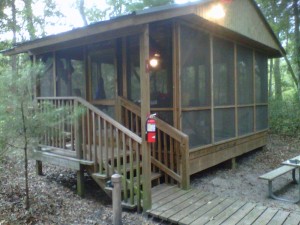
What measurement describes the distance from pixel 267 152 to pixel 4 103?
24.7 ft

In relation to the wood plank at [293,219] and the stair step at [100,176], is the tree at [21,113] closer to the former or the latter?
the stair step at [100,176]

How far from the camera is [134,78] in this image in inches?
227

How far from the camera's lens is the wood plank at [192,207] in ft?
12.3

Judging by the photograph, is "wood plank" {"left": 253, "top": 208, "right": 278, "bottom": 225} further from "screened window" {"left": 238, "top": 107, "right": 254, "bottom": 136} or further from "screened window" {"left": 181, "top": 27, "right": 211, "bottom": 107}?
"screened window" {"left": 238, "top": 107, "right": 254, "bottom": 136}

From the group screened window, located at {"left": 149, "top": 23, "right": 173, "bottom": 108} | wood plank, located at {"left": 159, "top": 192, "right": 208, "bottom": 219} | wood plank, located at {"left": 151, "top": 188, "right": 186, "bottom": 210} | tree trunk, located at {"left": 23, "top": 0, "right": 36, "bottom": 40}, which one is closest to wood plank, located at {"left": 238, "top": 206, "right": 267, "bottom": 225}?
wood plank, located at {"left": 159, "top": 192, "right": 208, "bottom": 219}

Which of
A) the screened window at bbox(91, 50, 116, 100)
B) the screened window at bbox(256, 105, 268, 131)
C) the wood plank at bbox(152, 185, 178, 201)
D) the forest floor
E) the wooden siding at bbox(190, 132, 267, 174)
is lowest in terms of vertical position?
the forest floor

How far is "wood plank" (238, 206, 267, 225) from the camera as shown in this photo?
3656 mm

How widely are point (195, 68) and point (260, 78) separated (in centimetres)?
388

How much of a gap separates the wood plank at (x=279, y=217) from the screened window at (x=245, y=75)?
3.76 meters

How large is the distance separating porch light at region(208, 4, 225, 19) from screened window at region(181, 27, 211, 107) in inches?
17.9

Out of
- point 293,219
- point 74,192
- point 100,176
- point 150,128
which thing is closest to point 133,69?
point 150,128

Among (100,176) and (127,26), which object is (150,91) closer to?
(127,26)

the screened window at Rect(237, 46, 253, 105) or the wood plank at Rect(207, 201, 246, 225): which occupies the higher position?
the screened window at Rect(237, 46, 253, 105)

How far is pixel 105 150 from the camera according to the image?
14.8 ft
